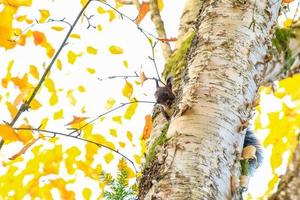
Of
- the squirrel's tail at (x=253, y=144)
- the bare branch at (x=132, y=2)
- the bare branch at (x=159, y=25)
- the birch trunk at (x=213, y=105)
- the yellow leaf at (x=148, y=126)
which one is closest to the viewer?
the birch trunk at (x=213, y=105)

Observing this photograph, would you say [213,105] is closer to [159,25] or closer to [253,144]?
[253,144]

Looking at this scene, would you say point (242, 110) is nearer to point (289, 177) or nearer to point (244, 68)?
point (244, 68)

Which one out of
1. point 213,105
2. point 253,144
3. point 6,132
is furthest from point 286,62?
point 6,132

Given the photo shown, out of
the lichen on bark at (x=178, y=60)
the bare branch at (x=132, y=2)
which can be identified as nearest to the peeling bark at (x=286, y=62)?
the lichen on bark at (x=178, y=60)

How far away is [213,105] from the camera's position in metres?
1.04

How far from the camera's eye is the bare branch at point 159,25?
2.24 m

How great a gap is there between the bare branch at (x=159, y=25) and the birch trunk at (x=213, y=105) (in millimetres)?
842

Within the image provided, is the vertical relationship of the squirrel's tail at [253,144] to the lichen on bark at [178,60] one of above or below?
below

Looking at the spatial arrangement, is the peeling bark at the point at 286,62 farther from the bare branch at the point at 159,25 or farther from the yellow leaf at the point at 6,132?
the yellow leaf at the point at 6,132

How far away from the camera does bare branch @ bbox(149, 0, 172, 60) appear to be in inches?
88.4

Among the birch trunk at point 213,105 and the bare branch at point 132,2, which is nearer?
the birch trunk at point 213,105

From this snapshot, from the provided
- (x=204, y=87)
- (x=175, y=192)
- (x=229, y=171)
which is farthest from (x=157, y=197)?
(x=204, y=87)

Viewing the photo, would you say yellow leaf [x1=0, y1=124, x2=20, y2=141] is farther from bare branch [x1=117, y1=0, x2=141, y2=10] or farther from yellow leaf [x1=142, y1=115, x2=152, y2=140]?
bare branch [x1=117, y1=0, x2=141, y2=10]

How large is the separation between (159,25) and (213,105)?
1.58 meters
